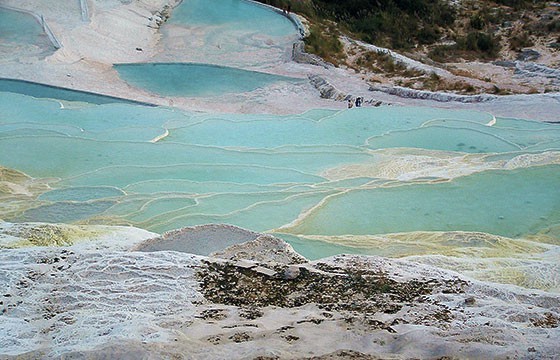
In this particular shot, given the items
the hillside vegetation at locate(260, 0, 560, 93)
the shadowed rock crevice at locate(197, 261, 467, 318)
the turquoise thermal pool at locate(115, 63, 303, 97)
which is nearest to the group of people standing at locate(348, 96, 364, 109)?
the turquoise thermal pool at locate(115, 63, 303, 97)

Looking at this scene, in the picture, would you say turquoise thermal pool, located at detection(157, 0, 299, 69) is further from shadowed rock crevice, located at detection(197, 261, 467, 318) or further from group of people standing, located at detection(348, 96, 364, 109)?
shadowed rock crevice, located at detection(197, 261, 467, 318)

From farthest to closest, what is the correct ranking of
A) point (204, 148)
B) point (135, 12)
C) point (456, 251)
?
point (135, 12)
point (204, 148)
point (456, 251)

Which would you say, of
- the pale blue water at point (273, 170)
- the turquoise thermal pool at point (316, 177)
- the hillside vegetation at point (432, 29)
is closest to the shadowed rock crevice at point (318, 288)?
the turquoise thermal pool at point (316, 177)

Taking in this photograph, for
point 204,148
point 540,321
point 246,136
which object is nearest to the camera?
point 540,321

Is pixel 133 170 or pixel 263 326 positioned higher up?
pixel 263 326

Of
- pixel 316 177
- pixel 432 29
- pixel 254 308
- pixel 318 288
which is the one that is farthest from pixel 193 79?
pixel 254 308

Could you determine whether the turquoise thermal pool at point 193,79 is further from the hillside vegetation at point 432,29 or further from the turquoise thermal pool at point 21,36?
the hillside vegetation at point 432,29

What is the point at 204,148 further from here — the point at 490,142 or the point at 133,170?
the point at 490,142

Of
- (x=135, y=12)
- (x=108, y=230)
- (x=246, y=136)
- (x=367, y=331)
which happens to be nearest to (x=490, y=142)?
(x=246, y=136)
